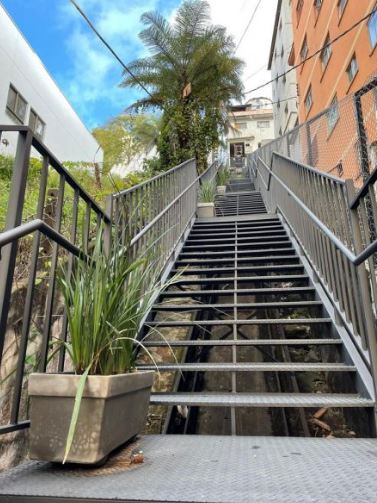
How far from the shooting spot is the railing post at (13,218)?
1385 millimetres

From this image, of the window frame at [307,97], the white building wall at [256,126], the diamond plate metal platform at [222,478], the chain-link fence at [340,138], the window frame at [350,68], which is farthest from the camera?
the white building wall at [256,126]

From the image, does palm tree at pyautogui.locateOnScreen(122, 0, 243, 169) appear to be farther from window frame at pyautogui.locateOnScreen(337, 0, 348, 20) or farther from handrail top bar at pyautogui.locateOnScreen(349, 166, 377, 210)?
handrail top bar at pyautogui.locateOnScreen(349, 166, 377, 210)

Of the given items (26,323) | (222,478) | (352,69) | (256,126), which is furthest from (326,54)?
(256,126)

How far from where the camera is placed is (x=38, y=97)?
11.7m

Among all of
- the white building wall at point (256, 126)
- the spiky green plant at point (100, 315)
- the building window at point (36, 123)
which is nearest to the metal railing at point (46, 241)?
the spiky green plant at point (100, 315)

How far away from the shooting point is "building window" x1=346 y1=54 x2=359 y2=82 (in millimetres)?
11247

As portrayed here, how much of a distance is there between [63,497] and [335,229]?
2620 millimetres

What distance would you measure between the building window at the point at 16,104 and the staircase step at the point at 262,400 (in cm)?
1015

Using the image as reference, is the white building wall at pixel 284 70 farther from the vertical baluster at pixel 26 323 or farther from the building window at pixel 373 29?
the vertical baluster at pixel 26 323

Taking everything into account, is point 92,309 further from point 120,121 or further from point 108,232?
point 120,121

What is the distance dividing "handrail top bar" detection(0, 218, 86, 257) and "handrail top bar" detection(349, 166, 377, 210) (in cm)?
150

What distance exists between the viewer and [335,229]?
121 inches

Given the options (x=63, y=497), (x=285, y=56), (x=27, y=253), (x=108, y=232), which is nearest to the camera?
(x=63, y=497)

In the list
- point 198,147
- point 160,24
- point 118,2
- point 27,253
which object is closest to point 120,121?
point 160,24
